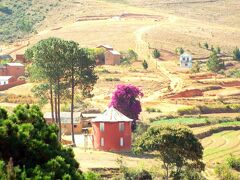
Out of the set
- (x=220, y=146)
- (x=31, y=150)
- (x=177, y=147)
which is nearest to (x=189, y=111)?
(x=220, y=146)

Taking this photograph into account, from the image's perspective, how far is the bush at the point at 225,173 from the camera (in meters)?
37.3

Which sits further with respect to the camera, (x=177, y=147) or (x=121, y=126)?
(x=121, y=126)

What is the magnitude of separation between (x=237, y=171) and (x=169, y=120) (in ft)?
61.1

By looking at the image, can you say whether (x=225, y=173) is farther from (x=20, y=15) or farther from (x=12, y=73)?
(x=20, y=15)

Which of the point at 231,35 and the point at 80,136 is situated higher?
the point at 231,35

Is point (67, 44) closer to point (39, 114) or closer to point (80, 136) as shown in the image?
point (80, 136)

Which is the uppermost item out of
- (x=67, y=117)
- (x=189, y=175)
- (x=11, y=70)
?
(x=11, y=70)

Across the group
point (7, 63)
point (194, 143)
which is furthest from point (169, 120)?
point (7, 63)

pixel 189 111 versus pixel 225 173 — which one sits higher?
pixel 189 111

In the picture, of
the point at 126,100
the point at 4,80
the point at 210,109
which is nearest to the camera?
the point at 126,100

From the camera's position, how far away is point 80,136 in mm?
53750

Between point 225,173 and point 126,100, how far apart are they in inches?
673

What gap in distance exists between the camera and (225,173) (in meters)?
37.6

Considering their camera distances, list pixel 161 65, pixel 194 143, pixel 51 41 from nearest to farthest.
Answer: pixel 194 143 → pixel 51 41 → pixel 161 65
